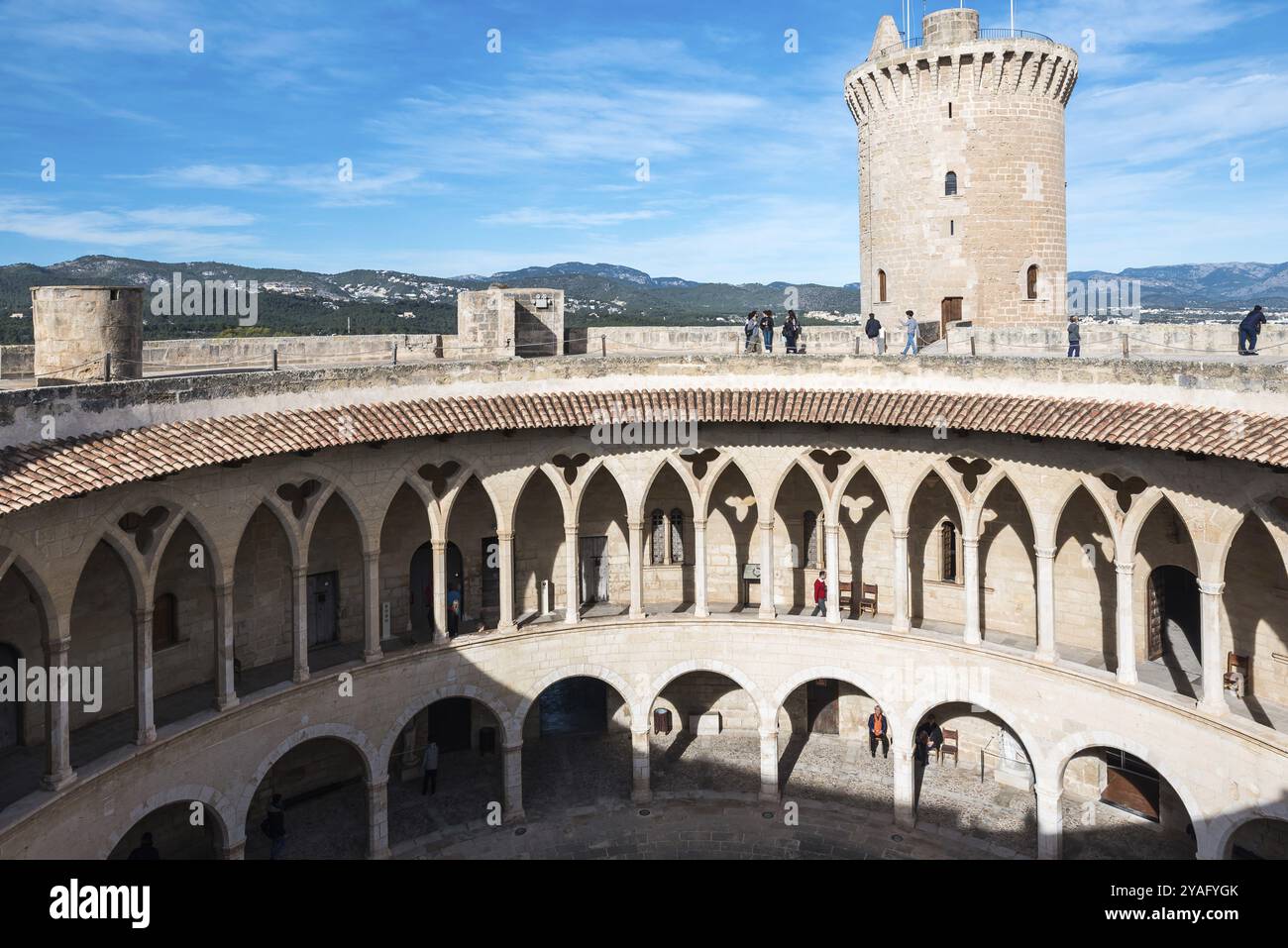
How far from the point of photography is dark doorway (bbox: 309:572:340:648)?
2625 cm

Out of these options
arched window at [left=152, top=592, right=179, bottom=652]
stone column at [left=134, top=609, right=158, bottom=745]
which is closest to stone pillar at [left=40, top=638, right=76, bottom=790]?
stone column at [left=134, top=609, right=158, bottom=745]

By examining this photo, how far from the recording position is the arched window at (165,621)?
22438 millimetres

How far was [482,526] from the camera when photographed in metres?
28.7

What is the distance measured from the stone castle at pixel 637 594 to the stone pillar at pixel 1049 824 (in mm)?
70

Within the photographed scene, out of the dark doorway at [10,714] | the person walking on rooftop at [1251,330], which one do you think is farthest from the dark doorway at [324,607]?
the person walking on rooftop at [1251,330]

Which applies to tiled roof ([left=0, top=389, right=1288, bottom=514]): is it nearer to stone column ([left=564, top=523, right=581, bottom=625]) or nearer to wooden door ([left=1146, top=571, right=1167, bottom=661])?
stone column ([left=564, top=523, right=581, bottom=625])

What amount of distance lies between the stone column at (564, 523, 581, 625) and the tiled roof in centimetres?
301

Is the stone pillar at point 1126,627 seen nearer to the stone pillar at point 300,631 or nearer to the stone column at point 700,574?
the stone column at point 700,574

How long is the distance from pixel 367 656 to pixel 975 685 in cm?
1499

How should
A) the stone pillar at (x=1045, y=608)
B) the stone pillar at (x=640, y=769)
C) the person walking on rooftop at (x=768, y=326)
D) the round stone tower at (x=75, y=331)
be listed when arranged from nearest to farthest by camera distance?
1. the round stone tower at (x=75, y=331)
2. the stone pillar at (x=1045, y=608)
3. the stone pillar at (x=640, y=769)
4. the person walking on rooftop at (x=768, y=326)

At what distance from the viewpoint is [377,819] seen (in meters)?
24.2

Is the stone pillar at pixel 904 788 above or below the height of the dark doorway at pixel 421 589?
below

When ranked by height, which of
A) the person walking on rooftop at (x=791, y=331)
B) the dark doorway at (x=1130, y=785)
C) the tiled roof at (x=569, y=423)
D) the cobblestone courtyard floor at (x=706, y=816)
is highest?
the person walking on rooftop at (x=791, y=331)

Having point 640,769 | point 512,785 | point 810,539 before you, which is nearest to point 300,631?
point 512,785
